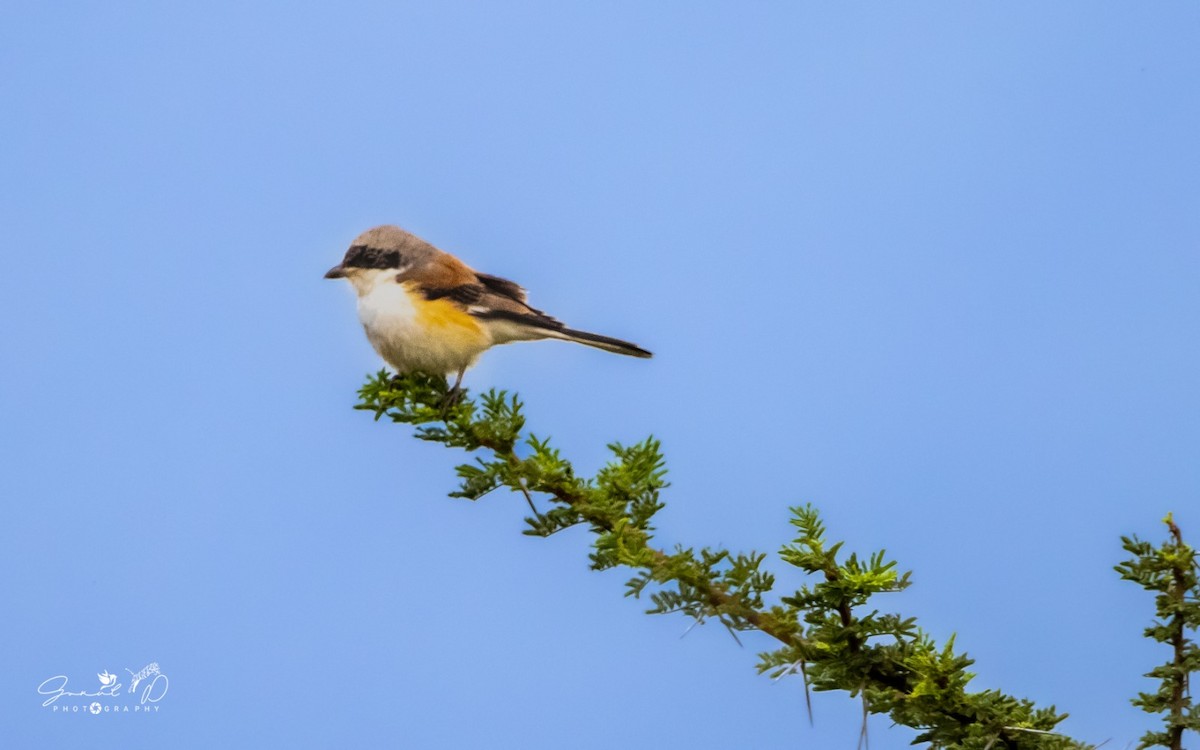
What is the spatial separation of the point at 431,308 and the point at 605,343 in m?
0.66

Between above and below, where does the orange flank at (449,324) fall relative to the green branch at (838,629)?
above

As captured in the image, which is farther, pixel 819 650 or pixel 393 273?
pixel 393 273

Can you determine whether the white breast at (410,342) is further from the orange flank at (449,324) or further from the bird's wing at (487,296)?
the bird's wing at (487,296)

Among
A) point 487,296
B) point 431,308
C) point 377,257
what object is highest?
point 377,257

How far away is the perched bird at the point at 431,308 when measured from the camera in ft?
12.5

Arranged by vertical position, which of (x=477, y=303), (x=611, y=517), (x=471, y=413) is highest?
(x=477, y=303)

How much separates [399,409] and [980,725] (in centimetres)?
163

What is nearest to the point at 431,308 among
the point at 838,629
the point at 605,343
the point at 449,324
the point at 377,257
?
the point at 449,324

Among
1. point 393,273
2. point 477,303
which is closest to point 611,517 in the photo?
point 477,303

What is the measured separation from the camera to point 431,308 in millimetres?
3883

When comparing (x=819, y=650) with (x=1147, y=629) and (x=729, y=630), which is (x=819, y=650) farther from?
(x=1147, y=629)

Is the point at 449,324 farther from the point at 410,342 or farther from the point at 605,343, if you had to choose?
the point at 605,343

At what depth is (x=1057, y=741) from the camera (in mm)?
2189

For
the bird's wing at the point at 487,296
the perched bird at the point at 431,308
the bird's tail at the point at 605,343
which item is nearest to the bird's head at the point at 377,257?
the perched bird at the point at 431,308
